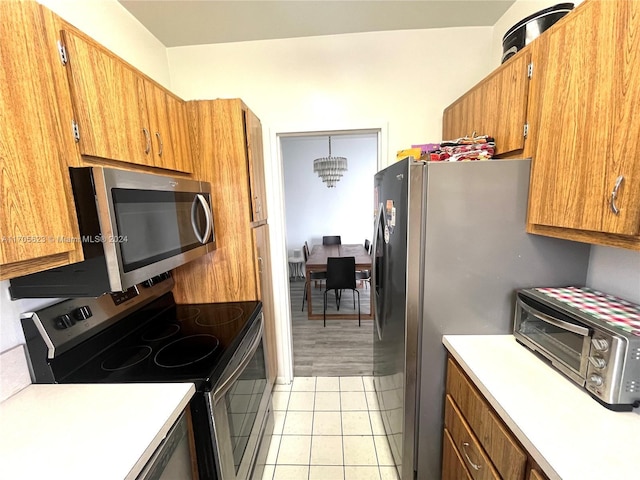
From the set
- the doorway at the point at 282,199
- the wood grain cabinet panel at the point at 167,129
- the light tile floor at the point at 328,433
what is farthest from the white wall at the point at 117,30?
the light tile floor at the point at 328,433

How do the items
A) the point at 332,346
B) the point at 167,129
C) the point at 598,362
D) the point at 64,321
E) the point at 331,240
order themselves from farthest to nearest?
the point at 331,240
the point at 332,346
the point at 167,129
the point at 64,321
the point at 598,362

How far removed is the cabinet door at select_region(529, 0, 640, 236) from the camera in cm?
75

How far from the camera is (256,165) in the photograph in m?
1.88

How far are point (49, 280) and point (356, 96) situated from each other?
2005 millimetres

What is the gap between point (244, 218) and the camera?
1.73m

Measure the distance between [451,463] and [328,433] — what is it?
893 mm

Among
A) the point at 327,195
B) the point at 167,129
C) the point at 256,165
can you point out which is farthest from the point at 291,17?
the point at 327,195

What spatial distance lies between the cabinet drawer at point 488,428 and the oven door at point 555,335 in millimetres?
296

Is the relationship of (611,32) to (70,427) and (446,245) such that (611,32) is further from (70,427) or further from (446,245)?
(70,427)

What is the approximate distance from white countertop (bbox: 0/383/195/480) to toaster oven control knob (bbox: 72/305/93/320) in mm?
249

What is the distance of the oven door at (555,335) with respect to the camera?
87 centimetres

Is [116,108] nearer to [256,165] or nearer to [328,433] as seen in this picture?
[256,165]

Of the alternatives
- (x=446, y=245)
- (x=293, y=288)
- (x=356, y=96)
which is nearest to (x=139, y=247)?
(x=446, y=245)

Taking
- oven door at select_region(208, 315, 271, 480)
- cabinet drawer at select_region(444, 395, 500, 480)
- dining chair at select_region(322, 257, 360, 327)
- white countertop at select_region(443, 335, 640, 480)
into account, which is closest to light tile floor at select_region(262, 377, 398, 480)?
oven door at select_region(208, 315, 271, 480)
